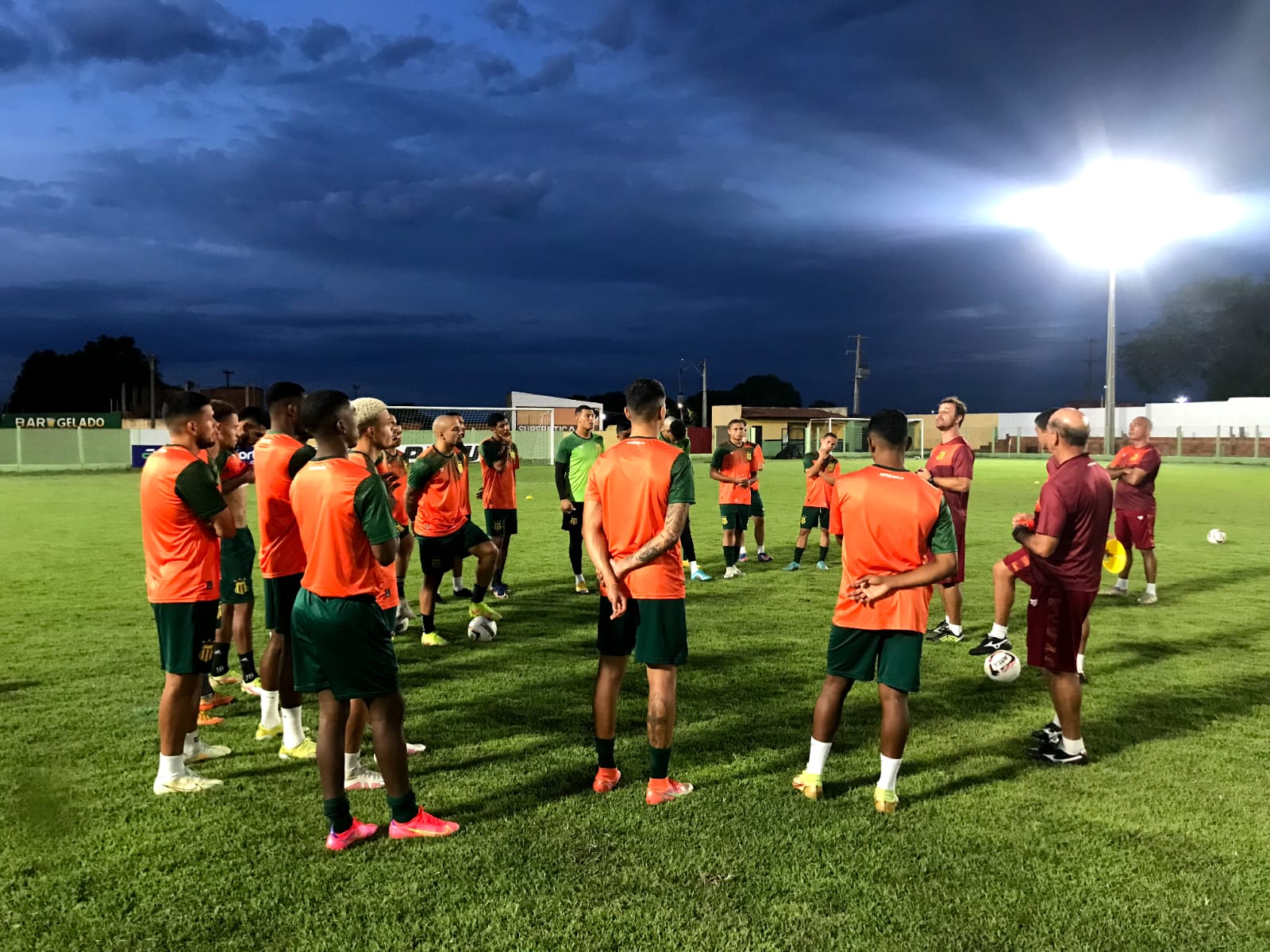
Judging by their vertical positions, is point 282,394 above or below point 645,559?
above

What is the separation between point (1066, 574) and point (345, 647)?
4.13 m

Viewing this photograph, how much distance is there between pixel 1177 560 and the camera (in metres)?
12.8

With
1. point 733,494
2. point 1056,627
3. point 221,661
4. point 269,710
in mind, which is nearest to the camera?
point 1056,627

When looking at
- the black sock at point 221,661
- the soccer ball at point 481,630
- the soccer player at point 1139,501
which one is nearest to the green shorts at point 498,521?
the soccer ball at point 481,630

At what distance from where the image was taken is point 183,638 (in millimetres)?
4289

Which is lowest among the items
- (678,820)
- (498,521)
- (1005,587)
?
(678,820)

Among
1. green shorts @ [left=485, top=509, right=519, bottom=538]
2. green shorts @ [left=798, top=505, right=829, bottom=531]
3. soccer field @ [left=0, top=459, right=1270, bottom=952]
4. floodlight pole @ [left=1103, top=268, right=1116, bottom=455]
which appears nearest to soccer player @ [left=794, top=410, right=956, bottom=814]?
soccer field @ [left=0, top=459, right=1270, bottom=952]

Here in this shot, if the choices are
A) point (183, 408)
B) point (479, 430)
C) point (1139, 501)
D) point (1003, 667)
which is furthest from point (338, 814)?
point (479, 430)

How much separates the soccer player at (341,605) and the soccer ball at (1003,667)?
4581mm

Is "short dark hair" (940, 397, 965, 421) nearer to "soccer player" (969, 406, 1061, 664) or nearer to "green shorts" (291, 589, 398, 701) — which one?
"soccer player" (969, 406, 1061, 664)

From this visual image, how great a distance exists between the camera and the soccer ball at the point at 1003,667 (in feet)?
20.3

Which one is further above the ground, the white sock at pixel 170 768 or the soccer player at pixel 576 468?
the soccer player at pixel 576 468

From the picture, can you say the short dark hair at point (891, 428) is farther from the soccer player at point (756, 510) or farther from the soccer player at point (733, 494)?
the soccer player at point (756, 510)

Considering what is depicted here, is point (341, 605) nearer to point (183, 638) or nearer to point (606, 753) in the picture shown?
point (183, 638)
